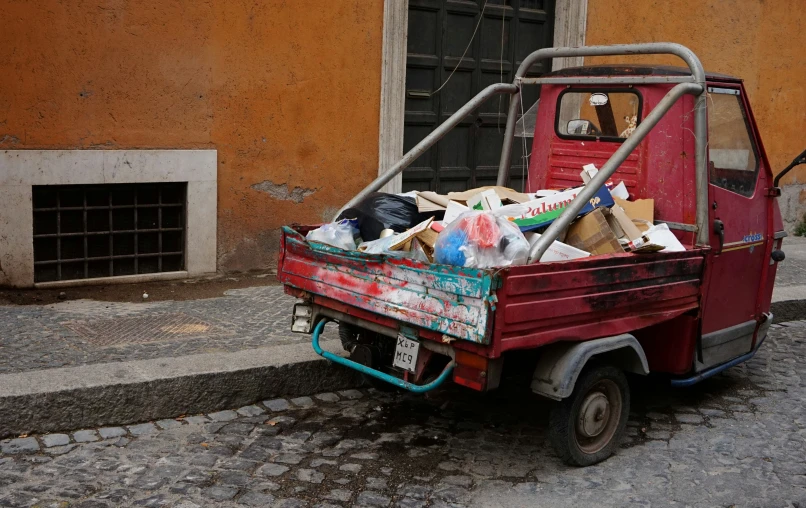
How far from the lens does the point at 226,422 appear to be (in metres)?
4.49

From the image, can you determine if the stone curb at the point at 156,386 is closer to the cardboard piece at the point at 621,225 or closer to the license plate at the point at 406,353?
the license plate at the point at 406,353

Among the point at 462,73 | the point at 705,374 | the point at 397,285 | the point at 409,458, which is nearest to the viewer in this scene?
the point at 397,285

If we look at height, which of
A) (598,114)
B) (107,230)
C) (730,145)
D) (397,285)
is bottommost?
(107,230)

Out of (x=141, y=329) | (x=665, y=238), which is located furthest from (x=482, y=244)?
(x=141, y=329)

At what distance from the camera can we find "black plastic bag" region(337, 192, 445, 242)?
4520mm

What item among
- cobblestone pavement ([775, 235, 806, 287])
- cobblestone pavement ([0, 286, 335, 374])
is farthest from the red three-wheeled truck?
cobblestone pavement ([775, 235, 806, 287])

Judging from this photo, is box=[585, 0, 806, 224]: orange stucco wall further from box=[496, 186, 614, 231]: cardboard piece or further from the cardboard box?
the cardboard box

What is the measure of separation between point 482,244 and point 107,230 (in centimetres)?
405

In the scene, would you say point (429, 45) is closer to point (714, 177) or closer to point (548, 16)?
point (548, 16)

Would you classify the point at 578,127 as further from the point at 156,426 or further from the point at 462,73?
the point at 462,73

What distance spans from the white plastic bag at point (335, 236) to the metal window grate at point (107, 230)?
2840mm

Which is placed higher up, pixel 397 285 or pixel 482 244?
pixel 482 244

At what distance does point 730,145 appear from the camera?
4879 millimetres

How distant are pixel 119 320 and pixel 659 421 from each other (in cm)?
341
